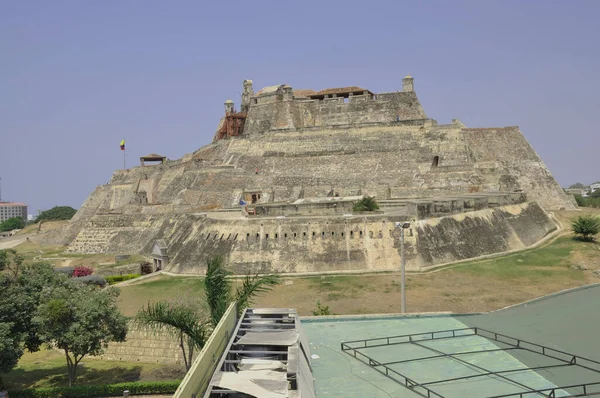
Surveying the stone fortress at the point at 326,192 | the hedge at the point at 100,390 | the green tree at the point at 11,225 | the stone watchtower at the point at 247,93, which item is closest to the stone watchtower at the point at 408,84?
the stone fortress at the point at 326,192

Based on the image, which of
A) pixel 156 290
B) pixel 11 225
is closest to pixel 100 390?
pixel 156 290

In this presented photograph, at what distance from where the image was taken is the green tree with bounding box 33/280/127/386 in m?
17.8

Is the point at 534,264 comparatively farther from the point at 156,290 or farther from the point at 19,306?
the point at 19,306

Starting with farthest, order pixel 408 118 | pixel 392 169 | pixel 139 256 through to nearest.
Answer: pixel 408 118 < pixel 392 169 < pixel 139 256

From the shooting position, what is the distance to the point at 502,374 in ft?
31.1

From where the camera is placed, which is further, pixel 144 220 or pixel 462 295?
pixel 144 220

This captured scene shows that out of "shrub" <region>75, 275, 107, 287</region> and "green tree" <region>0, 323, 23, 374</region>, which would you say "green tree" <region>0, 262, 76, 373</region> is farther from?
"shrub" <region>75, 275, 107, 287</region>

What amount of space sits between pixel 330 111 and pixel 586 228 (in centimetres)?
3123

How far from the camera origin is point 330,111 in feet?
193

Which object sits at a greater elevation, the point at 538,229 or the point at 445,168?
the point at 445,168

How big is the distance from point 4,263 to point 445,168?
35.8 m

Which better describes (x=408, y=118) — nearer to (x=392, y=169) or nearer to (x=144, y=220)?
(x=392, y=169)

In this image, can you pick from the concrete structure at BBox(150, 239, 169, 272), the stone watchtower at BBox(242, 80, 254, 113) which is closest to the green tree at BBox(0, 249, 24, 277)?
the concrete structure at BBox(150, 239, 169, 272)

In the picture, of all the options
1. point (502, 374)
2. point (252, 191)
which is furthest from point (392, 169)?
point (502, 374)
